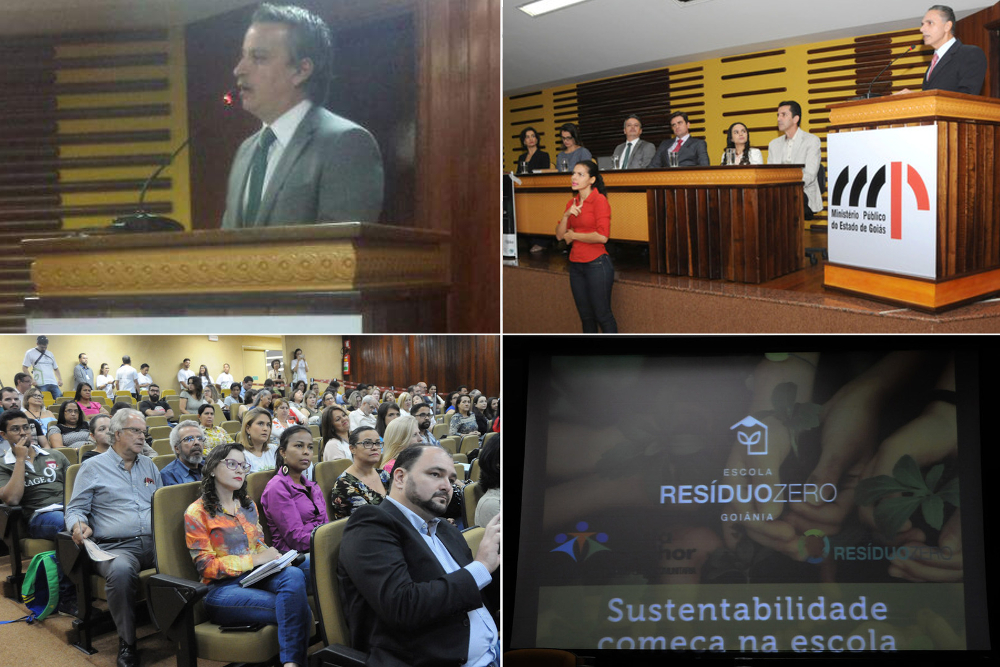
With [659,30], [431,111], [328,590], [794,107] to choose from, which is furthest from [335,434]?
[794,107]

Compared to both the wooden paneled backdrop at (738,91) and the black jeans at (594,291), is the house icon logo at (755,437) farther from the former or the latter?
the wooden paneled backdrop at (738,91)

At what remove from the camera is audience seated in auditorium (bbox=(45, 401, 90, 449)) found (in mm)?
2723

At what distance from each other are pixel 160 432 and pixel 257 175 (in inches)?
36.6

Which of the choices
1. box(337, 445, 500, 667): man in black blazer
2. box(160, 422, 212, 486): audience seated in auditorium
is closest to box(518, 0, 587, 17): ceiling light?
box(337, 445, 500, 667): man in black blazer

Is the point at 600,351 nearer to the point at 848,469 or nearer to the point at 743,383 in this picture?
the point at 743,383

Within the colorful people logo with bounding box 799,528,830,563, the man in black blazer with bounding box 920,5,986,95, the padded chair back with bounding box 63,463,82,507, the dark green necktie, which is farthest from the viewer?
the colorful people logo with bounding box 799,528,830,563

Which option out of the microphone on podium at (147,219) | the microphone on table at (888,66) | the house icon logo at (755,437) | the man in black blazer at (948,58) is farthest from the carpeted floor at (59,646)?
the man in black blazer at (948,58)

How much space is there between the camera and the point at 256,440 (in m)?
2.73

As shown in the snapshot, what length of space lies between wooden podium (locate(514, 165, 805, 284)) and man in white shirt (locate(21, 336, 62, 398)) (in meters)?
1.64

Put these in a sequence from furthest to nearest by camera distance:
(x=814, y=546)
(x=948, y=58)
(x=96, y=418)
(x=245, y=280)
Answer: (x=814, y=546)
(x=96, y=418)
(x=245, y=280)
(x=948, y=58)

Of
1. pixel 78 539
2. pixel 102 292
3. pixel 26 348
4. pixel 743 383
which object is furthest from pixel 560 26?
pixel 78 539

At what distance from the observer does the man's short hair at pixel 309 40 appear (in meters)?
2.67

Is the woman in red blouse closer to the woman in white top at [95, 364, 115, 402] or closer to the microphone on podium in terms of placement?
the microphone on podium

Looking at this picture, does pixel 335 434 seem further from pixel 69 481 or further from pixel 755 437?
pixel 755 437
